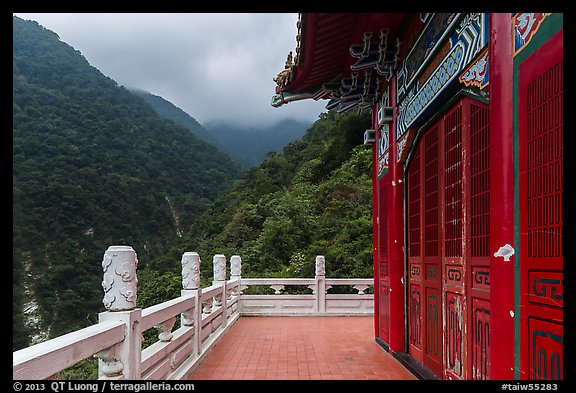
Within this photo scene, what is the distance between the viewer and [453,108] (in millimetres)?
3697

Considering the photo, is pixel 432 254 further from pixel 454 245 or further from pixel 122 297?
pixel 122 297

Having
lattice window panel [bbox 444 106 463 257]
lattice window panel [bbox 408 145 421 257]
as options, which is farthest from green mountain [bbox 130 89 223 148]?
lattice window panel [bbox 444 106 463 257]

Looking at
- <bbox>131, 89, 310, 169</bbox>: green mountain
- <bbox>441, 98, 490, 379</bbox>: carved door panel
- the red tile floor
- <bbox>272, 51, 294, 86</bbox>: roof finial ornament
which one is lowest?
the red tile floor

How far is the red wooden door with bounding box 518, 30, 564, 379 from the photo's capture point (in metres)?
1.99

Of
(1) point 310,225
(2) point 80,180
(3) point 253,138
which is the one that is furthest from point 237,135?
(1) point 310,225

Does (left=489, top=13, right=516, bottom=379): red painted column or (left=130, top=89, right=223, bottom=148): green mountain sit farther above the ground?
(left=130, top=89, right=223, bottom=148): green mountain

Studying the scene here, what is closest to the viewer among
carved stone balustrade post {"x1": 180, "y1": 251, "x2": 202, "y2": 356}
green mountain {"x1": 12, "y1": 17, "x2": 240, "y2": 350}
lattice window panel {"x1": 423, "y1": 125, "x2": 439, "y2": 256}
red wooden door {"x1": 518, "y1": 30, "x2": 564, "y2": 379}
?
red wooden door {"x1": 518, "y1": 30, "x2": 564, "y2": 379}

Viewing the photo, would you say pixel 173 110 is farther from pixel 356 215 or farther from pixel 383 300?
pixel 383 300

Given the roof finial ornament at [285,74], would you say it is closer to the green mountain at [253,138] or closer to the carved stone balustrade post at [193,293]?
the carved stone balustrade post at [193,293]

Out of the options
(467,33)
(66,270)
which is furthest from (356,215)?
(66,270)

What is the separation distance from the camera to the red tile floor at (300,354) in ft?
15.4

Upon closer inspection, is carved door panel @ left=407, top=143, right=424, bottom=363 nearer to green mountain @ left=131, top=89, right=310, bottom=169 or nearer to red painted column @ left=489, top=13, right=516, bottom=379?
red painted column @ left=489, top=13, right=516, bottom=379

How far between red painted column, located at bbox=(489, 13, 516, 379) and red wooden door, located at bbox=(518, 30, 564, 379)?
87 millimetres

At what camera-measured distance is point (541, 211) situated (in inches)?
83.7
